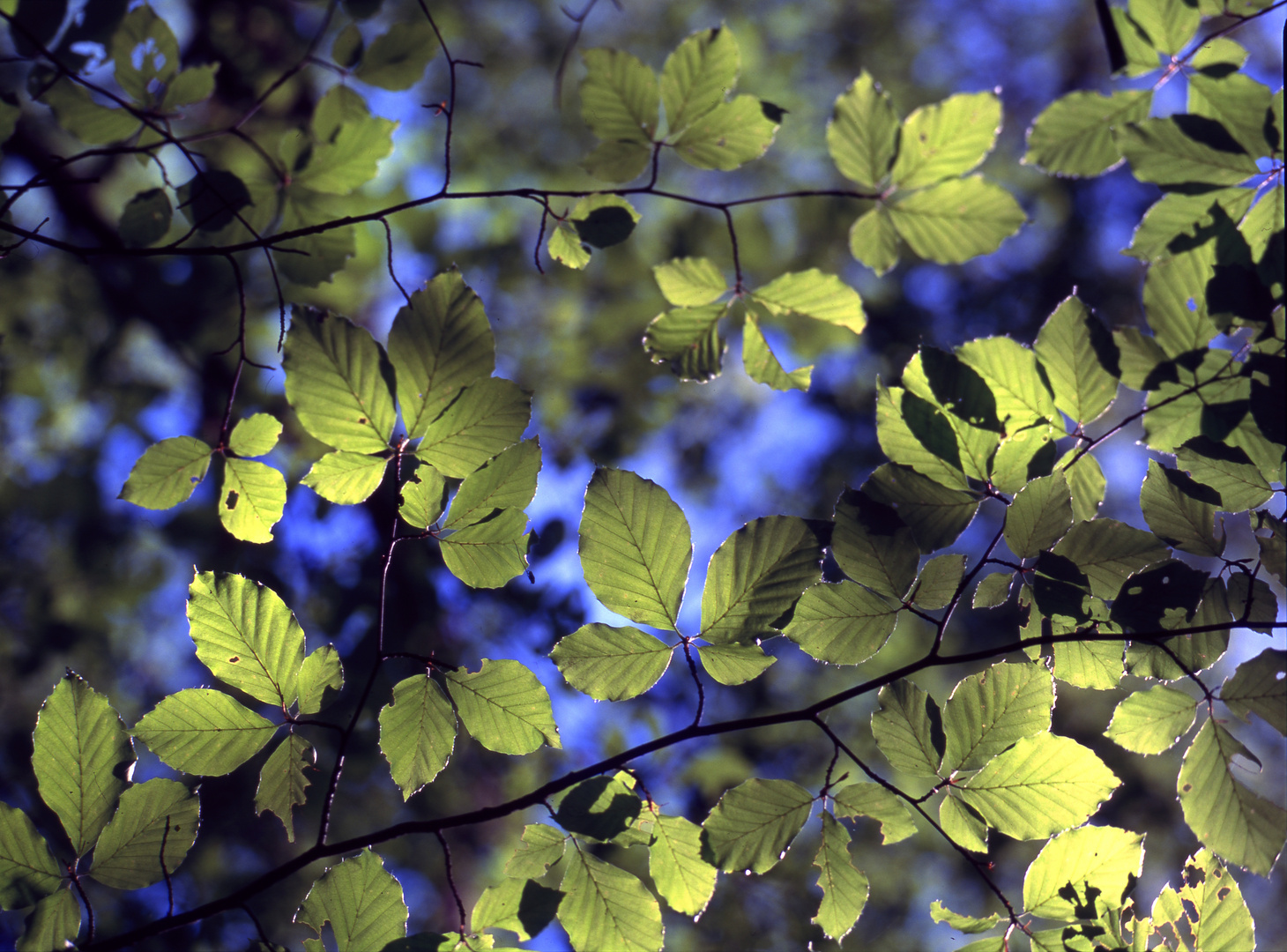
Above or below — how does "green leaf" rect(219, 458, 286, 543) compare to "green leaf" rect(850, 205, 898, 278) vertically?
below

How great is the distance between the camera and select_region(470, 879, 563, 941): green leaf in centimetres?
56

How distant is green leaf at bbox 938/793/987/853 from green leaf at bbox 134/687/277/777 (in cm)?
55

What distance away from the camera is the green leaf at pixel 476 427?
0.55m

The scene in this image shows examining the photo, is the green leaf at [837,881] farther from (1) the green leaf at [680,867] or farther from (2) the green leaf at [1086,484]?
(2) the green leaf at [1086,484]

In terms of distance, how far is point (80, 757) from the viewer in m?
0.54

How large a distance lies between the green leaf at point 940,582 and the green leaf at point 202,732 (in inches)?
21.1

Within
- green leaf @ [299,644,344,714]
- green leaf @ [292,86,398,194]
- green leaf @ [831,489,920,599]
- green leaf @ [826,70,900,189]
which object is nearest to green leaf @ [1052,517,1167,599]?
green leaf @ [831,489,920,599]

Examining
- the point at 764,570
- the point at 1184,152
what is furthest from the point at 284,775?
the point at 1184,152

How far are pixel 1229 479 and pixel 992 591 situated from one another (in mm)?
201

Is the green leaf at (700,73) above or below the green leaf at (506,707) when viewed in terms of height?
above

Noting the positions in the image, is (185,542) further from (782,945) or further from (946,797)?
(782,945)

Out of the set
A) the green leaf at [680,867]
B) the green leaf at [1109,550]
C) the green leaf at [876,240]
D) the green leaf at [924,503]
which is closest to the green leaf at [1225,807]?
the green leaf at [1109,550]

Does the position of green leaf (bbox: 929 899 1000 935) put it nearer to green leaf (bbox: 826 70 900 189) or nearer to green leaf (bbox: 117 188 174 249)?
green leaf (bbox: 826 70 900 189)

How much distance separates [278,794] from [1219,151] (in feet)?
3.09
